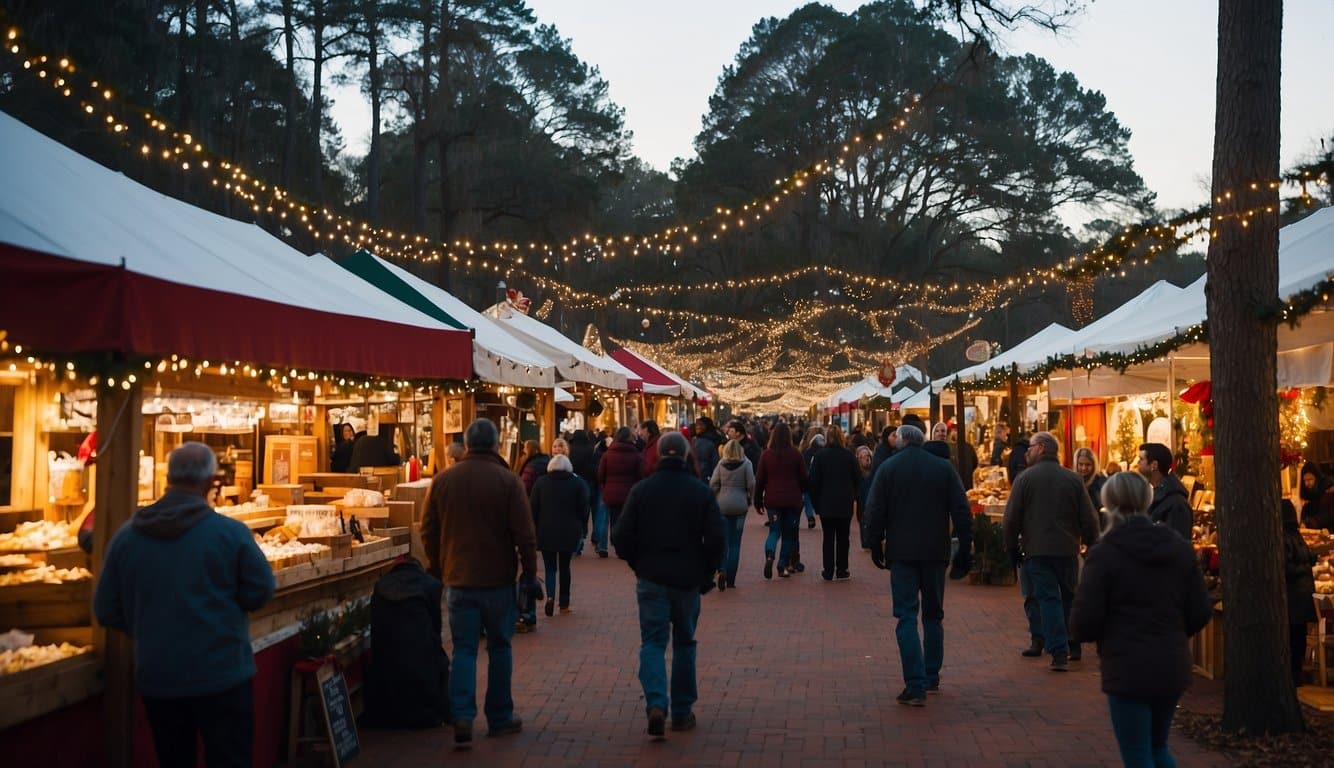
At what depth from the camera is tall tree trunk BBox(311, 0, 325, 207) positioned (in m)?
28.1

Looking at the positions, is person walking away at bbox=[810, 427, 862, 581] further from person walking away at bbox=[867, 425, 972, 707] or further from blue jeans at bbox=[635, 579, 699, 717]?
blue jeans at bbox=[635, 579, 699, 717]

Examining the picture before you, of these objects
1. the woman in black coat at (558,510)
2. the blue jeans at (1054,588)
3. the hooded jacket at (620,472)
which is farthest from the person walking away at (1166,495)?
the hooded jacket at (620,472)

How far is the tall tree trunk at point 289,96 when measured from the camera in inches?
1090

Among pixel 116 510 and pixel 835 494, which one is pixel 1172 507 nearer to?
pixel 835 494

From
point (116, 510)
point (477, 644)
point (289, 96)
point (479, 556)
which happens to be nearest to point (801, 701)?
point (477, 644)

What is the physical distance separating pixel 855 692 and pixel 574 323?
113 feet

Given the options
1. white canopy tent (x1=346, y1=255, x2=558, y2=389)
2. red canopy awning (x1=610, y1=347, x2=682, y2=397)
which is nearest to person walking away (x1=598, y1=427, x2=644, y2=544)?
white canopy tent (x1=346, y1=255, x2=558, y2=389)

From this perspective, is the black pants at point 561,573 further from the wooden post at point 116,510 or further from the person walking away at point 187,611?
the person walking away at point 187,611

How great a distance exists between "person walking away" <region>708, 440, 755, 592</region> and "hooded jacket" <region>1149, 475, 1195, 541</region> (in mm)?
5118

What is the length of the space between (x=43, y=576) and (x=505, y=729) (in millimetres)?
2461

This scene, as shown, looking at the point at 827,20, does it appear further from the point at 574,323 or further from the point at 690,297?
the point at 574,323

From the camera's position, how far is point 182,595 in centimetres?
437

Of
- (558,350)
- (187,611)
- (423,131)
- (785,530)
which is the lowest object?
(785,530)

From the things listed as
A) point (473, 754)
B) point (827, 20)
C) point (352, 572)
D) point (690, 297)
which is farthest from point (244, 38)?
point (473, 754)
